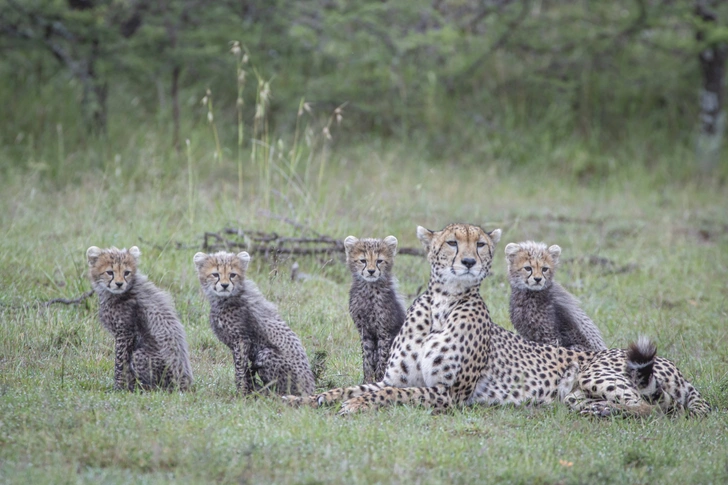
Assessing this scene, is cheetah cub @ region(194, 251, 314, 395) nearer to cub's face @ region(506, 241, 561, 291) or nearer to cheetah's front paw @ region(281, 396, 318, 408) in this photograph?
cheetah's front paw @ region(281, 396, 318, 408)

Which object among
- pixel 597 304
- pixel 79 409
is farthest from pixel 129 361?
pixel 597 304

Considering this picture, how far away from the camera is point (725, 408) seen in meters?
5.02

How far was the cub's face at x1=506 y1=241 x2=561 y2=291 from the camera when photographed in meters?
5.70

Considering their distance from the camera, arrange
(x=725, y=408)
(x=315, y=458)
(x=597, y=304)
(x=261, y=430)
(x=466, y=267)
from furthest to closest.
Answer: (x=597, y=304), (x=725, y=408), (x=466, y=267), (x=261, y=430), (x=315, y=458)

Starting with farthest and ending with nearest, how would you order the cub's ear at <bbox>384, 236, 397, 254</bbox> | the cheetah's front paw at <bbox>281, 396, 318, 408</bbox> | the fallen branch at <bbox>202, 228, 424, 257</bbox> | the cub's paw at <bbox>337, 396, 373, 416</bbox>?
the fallen branch at <bbox>202, 228, 424, 257</bbox>, the cub's ear at <bbox>384, 236, 397, 254</bbox>, the cheetah's front paw at <bbox>281, 396, 318, 408</bbox>, the cub's paw at <bbox>337, 396, 373, 416</bbox>

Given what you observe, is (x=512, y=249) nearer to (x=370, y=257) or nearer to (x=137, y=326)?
(x=370, y=257)

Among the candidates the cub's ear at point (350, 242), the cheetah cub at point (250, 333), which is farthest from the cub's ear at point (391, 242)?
the cheetah cub at point (250, 333)

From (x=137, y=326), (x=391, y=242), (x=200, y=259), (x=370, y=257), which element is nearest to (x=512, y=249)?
(x=391, y=242)

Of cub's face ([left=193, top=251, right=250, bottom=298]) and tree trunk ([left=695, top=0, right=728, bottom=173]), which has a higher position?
tree trunk ([left=695, top=0, right=728, bottom=173])

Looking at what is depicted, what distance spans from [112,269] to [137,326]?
1.12ft

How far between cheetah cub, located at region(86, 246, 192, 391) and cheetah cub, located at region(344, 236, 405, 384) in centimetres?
104

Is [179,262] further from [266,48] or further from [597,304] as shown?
[266,48]

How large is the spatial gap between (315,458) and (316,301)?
2951 mm

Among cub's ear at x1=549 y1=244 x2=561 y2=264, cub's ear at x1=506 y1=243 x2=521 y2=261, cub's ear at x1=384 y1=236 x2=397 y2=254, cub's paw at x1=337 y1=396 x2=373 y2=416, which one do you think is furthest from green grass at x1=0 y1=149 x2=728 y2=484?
cub's ear at x1=506 y1=243 x2=521 y2=261
